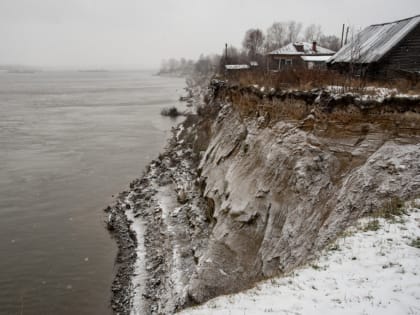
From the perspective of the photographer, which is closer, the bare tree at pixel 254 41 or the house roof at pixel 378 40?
the house roof at pixel 378 40

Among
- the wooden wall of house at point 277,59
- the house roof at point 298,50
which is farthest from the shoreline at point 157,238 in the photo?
the house roof at point 298,50

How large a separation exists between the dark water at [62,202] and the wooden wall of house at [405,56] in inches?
744

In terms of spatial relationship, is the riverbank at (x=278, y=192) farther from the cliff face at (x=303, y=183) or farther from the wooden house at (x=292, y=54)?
the wooden house at (x=292, y=54)

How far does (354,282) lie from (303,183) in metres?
5.42

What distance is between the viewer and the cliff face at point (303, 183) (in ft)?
33.7

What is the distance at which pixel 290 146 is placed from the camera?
533 inches

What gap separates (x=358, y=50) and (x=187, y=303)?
17.8 m

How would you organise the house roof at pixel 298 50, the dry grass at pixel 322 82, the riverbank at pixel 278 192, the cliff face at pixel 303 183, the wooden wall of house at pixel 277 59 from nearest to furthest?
1. the cliff face at pixel 303 183
2. the riverbank at pixel 278 192
3. the dry grass at pixel 322 82
4. the wooden wall of house at pixel 277 59
5. the house roof at pixel 298 50

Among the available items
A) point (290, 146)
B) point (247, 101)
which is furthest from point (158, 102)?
point (290, 146)

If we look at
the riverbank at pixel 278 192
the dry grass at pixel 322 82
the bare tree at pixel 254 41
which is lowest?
the riverbank at pixel 278 192

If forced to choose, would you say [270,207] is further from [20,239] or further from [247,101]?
[20,239]

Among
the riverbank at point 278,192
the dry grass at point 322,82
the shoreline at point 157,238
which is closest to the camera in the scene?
the riverbank at point 278,192

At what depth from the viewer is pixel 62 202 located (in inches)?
908

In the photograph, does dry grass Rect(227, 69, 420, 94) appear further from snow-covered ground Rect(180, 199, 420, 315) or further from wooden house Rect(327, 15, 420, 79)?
snow-covered ground Rect(180, 199, 420, 315)
